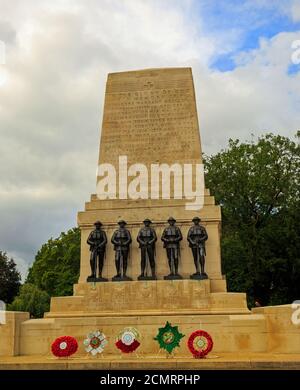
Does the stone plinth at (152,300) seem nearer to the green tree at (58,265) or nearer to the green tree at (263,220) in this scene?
the green tree at (263,220)

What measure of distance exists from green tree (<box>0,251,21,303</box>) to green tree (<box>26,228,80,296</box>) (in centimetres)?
184

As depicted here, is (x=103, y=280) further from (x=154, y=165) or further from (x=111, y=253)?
(x=154, y=165)

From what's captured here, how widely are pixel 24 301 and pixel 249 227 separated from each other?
18.4 metres

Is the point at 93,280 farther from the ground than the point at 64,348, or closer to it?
farther from the ground

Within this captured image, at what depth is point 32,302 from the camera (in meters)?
40.7

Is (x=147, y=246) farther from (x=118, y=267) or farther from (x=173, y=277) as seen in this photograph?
(x=173, y=277)

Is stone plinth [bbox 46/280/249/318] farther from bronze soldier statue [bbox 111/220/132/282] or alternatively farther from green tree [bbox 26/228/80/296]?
green tree [bbox 26/228/80/296]

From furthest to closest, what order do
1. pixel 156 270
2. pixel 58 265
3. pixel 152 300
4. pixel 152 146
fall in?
pixel 58 265, pixel 152 146, pixel 156 270, pixel 152 300

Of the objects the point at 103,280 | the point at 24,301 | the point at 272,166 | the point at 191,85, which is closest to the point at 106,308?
the point at 103,280

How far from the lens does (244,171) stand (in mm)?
35562
